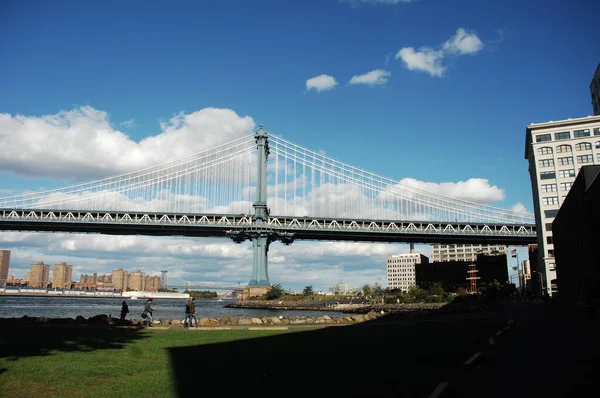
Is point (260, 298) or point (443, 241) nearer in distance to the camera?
point (260, 298)

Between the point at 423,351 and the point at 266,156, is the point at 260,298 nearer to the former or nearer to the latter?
the point at 266,156

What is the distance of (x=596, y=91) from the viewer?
8888cm

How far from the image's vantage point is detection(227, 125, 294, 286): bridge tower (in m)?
94.9

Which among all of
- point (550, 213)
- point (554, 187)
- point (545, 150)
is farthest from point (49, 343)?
point (545, 150)

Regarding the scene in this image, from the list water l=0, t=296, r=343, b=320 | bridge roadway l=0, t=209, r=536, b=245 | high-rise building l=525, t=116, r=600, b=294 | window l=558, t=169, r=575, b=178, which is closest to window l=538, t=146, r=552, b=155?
high-rise building l=525, t=116, r=600, b=294

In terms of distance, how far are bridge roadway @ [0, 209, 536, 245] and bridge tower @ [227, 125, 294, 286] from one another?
0.78 m

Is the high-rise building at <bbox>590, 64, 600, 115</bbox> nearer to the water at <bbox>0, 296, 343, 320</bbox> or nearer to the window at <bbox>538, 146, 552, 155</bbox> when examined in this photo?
the window at <bbox>538, 146, 552, 155</bbox>

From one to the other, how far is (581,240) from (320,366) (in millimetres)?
41037

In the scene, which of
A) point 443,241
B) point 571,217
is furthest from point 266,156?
point 571,217

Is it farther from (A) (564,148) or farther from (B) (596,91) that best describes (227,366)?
(B) (596,91)

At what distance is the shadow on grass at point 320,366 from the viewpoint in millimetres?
8406

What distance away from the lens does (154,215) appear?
3669 inches

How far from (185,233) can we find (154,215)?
21.8 feet

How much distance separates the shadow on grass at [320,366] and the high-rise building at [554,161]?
75571mm
